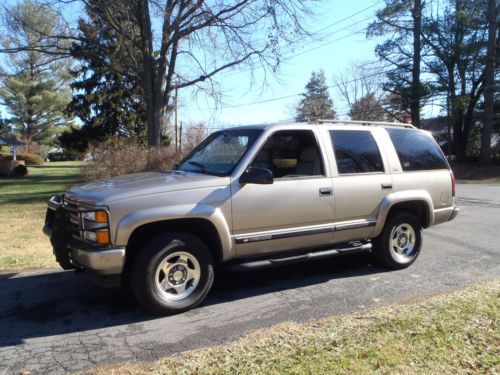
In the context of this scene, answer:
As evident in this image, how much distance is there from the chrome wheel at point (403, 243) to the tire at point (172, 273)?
2707 millimetres

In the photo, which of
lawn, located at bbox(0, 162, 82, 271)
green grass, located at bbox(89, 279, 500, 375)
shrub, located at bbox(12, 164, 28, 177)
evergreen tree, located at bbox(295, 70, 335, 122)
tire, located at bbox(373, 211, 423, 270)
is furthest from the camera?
evergreen tree, located at bbox(295, 70, 335, 122)

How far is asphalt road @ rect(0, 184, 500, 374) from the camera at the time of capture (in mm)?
3881

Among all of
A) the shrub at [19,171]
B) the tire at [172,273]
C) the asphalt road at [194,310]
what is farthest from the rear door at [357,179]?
the shrub at [19,171]

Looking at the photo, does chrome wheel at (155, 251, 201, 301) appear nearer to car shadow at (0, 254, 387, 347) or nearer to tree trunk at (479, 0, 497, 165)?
car shadow at (0, 254, 387, 347)

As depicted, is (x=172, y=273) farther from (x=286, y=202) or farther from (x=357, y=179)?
(x=357, y=179)

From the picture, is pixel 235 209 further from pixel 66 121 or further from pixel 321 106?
pixel 321 106

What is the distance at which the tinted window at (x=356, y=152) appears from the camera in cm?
566

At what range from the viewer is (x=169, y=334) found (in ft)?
13.6

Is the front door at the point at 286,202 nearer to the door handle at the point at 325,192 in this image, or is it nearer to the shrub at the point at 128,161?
the door handle at the point at 325,192

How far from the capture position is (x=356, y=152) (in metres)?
5.82

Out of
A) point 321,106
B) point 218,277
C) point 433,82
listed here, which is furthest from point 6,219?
point 321,106

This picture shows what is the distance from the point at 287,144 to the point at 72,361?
3333 millimetres

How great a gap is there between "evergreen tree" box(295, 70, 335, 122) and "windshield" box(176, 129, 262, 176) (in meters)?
61.5

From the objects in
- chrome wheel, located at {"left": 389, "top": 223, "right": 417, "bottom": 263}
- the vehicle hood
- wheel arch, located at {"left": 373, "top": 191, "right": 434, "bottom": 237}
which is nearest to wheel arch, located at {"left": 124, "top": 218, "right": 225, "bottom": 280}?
the vehicle hood
